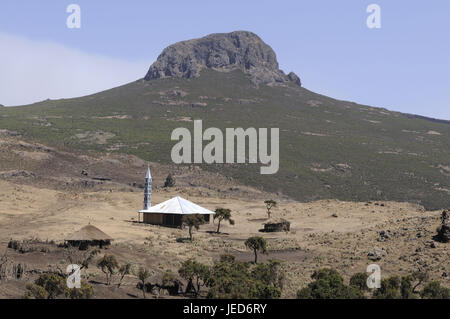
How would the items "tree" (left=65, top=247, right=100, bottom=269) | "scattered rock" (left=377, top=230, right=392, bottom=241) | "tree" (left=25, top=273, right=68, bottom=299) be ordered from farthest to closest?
"scattered rock" (left=377, top=230, right=392, bottom=241) < "tree" (left=65, top=247, right=100, bottom=269) < "tree" (left=25, top=273, right=68, bottom=299)

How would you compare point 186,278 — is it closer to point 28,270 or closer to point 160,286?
point 160,286

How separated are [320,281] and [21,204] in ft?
153

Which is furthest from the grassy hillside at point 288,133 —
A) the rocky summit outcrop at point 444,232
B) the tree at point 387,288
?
the tree at point 387,288

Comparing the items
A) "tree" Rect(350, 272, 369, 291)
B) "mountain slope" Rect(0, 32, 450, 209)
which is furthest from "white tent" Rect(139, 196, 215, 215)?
"mountain slope" Rect(0, 32, 450, 209)

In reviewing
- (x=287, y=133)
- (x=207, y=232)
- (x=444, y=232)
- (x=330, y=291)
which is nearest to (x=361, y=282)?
(x=330, y=291)

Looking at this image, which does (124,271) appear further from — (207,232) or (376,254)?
(207,232)

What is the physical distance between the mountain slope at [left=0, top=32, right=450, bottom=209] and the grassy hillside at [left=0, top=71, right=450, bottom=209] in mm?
222

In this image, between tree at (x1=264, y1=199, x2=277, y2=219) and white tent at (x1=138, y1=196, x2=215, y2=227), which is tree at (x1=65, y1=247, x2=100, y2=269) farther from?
tree at (x1=264, y1=199, x2=277, y2=219)

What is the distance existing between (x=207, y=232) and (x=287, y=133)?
9331cm

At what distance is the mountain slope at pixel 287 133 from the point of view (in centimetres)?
12106

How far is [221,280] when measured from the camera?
1261 inches

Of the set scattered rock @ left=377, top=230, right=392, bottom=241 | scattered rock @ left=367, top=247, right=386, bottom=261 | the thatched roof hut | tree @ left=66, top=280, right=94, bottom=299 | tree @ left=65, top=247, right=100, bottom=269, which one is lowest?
scattered rock @ left=367, top=247, right=386, bottom=261

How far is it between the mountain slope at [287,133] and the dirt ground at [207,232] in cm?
2569

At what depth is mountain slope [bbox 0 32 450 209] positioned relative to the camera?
121 meters
